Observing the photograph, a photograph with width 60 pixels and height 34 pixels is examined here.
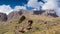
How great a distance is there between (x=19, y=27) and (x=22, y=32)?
539 cm

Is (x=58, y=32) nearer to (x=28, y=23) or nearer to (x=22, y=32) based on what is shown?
(x=22, y=32)

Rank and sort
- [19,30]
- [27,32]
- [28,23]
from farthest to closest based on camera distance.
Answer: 1. [28,23]
2. [19,30]
3. [27,32]

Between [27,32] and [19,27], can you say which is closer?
[27,32]

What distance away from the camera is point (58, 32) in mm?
69500

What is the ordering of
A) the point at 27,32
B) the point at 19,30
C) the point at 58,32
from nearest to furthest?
the point at 58,32, the point at 27,32, the point at 19,30

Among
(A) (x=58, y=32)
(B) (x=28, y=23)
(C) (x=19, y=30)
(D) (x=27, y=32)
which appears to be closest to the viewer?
(A) (x=58, y=32)

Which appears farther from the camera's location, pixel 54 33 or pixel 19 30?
pixel 19 30

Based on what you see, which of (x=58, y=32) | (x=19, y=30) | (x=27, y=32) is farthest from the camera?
(x=19, y=30)

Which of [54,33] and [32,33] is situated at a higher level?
[54,33]

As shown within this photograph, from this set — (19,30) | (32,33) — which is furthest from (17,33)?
(32,33)

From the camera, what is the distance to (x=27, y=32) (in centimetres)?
11444

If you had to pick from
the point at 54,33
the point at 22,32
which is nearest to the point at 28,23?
the point at 22,32

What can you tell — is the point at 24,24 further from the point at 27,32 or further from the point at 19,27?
the point at 27,32

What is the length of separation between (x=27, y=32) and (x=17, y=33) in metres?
8.88
